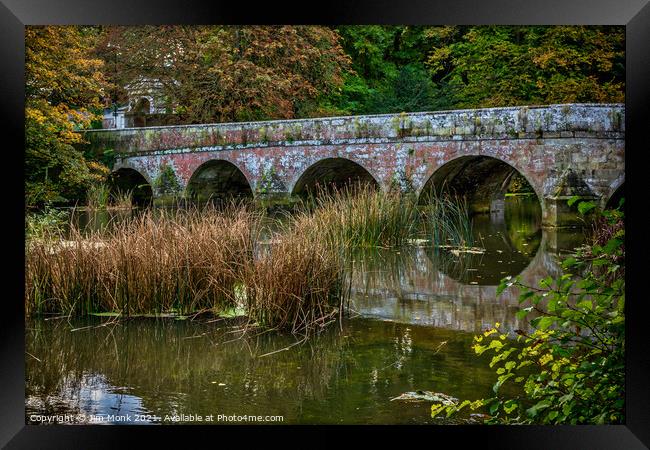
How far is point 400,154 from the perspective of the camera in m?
13.3

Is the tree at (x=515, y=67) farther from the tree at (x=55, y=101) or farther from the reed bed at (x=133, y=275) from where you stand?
the tree at (x=55, y=101)

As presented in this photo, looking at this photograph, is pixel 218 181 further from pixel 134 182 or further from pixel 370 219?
pixel 370 219

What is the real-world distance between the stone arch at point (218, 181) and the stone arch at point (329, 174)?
1833 millimetres

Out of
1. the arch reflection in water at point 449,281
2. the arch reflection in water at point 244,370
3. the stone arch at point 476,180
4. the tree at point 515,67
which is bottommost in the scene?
the arch reflection in water at point 244,370

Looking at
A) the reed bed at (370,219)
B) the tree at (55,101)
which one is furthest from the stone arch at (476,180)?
the tree at (55,101)

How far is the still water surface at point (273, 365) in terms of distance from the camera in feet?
13.1

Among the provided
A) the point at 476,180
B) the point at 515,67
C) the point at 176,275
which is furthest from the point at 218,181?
the point at 176,275

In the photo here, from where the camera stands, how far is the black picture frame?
2.99 meters

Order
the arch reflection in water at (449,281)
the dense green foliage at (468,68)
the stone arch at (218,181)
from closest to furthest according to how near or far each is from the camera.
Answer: the arch reflection in water at (449,281)
the dense green foliage at (468,68)
the stone arch at (218,181)

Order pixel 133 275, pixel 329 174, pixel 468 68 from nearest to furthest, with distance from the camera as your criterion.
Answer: pixel 133 275, pixel 468 68, pixel 329 174

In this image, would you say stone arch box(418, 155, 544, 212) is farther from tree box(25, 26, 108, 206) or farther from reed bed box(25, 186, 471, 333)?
reed bed box(25, 186, 471, 333)
